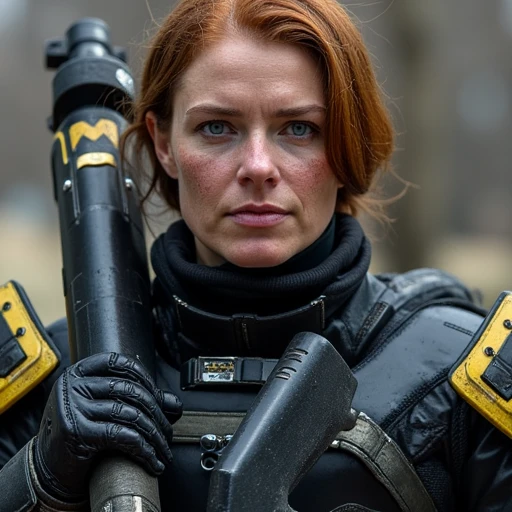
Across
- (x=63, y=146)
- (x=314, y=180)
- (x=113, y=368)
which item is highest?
(x=63, y=146)

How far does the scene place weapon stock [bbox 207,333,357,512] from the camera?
2277 mm

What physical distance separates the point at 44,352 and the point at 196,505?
0.60 meters

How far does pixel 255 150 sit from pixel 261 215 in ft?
0.54

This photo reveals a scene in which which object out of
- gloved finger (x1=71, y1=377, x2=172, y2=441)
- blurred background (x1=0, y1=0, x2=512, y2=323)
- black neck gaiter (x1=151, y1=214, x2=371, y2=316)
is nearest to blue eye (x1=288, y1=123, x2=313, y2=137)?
black neck gaiter (x1=151, y1=214, x2=371, y2=316)

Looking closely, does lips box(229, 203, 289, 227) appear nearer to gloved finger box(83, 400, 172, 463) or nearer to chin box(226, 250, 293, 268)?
chin box(226, 250, 293, 268)

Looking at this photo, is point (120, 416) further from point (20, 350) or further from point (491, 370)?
point (491, 370)

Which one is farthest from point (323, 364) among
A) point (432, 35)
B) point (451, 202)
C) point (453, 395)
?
point (451, 202)

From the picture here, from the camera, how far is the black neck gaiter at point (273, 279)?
9.24ft

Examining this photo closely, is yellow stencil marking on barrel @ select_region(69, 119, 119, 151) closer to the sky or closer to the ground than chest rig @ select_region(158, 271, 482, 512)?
closer to the sky

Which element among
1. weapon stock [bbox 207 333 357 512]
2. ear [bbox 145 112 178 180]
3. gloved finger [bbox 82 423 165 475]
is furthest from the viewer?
ear [bbox 145 112 178 180]

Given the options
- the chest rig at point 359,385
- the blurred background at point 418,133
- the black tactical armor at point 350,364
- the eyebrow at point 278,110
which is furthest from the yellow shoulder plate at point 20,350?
the blurred background at point 418,133

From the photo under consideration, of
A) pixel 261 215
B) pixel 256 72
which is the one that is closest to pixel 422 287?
pixel 261 215

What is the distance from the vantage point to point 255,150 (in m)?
2.72

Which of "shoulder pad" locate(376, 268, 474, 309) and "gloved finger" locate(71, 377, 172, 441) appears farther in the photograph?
"shoulder pad" locate(376, 268, 474, 309)
